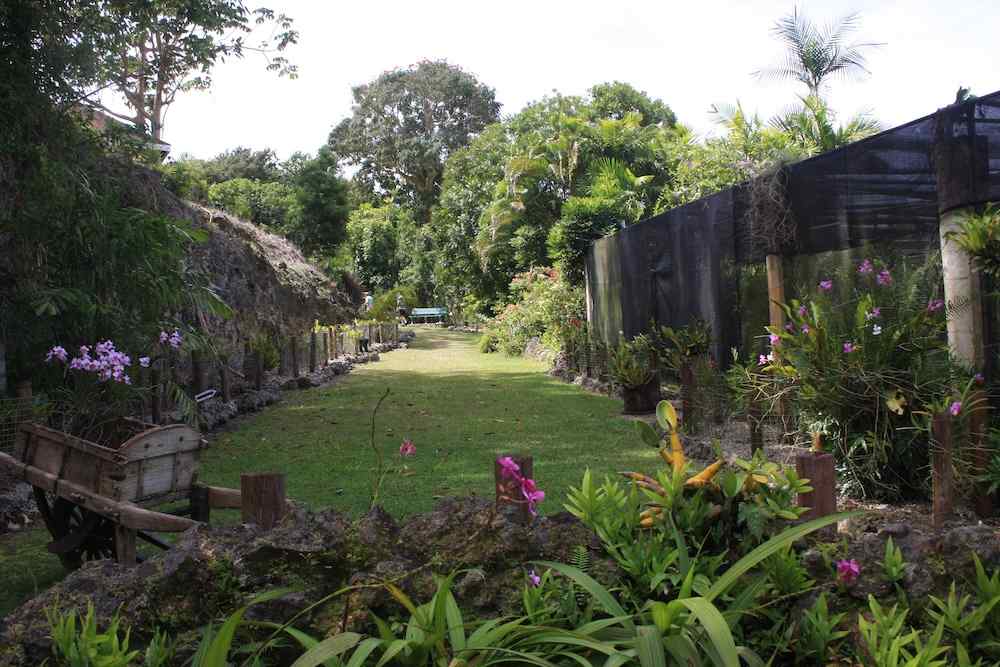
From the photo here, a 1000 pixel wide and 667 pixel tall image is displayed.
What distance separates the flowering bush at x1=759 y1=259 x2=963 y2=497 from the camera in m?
5.00

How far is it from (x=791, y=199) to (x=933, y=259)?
1885 mm

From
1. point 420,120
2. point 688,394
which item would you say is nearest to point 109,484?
point 688,394

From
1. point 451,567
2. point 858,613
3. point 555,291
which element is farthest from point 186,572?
point 555,291

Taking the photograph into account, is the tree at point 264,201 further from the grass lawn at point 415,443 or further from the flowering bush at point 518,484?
the flowering bush at point 518,484

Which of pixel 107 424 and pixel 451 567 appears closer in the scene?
pixel 451 567

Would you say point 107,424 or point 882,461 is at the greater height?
point 107,424

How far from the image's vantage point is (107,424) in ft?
Answer: 19.0

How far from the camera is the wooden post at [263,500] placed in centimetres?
284

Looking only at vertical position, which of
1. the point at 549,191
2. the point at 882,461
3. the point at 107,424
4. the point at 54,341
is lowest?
the point at 882,461

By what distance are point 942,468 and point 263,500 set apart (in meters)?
3.36

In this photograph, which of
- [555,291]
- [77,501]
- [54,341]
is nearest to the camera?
[77,501]

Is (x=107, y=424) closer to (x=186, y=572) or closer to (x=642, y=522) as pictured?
(x=186, y=572)

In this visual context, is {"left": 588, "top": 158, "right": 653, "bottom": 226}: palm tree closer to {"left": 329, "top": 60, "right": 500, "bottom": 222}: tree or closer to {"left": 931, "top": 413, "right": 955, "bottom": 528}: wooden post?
{"left": 931, "top": 413, "right": 955, "bottom": 528}: wooden post

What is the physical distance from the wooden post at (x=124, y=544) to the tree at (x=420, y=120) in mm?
41332
